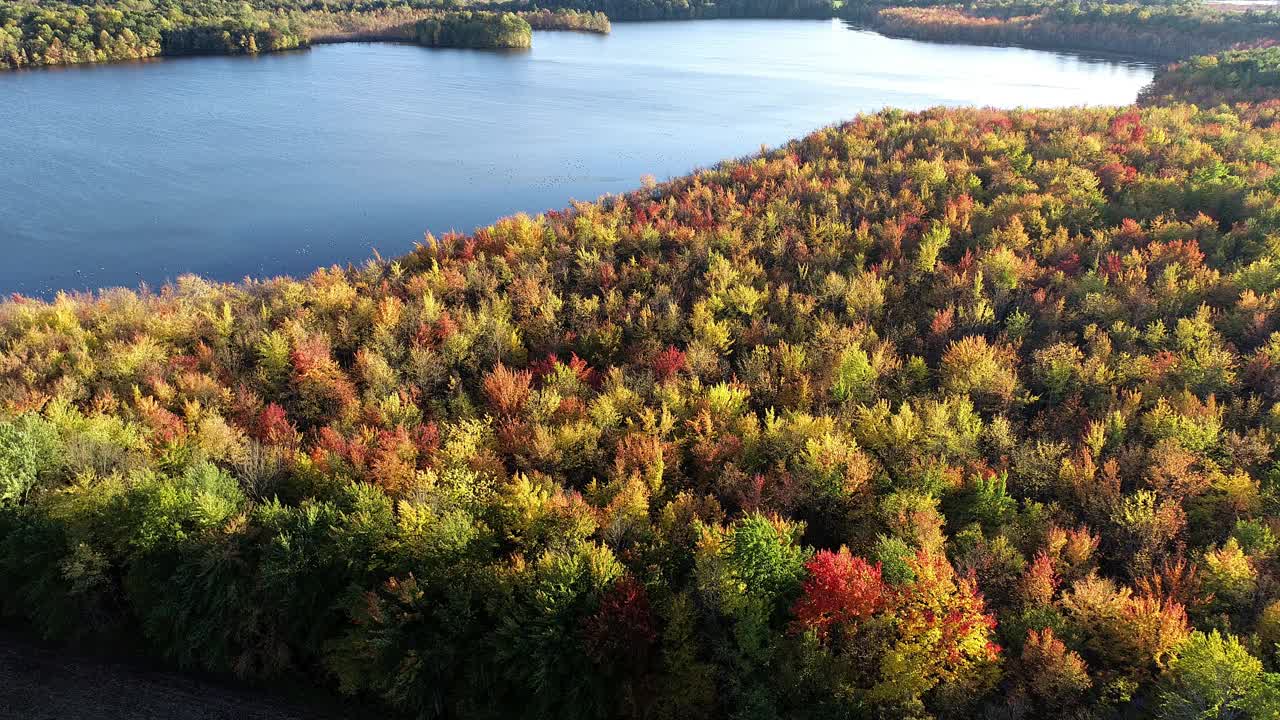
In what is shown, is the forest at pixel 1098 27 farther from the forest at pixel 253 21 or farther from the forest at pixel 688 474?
the forest at pixel 688 474

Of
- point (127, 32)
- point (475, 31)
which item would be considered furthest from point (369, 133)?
point (475, 31)

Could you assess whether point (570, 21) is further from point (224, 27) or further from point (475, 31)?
point (224, 27)

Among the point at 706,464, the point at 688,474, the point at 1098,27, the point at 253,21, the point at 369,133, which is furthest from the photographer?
the point at 1098,27

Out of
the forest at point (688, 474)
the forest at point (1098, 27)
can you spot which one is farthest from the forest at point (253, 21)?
the forest at point (688, 474)

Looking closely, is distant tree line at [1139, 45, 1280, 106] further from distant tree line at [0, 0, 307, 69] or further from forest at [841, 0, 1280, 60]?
distant tree line at [0, 0, 307, 69]

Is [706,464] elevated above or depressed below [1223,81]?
below

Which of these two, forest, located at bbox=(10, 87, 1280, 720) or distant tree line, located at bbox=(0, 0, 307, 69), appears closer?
forest, located at bbox=(10, 87, 1280, 720)

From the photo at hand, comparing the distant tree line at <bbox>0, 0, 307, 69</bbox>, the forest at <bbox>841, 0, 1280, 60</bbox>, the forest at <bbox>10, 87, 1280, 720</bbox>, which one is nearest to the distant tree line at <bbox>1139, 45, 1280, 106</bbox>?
the forest at <bbox>841, 0, 1280, 60</bbox>

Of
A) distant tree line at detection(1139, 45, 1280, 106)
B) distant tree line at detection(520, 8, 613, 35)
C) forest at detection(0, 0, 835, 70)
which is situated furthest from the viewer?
distant tree line at detection(520, 8, 613, 35)
